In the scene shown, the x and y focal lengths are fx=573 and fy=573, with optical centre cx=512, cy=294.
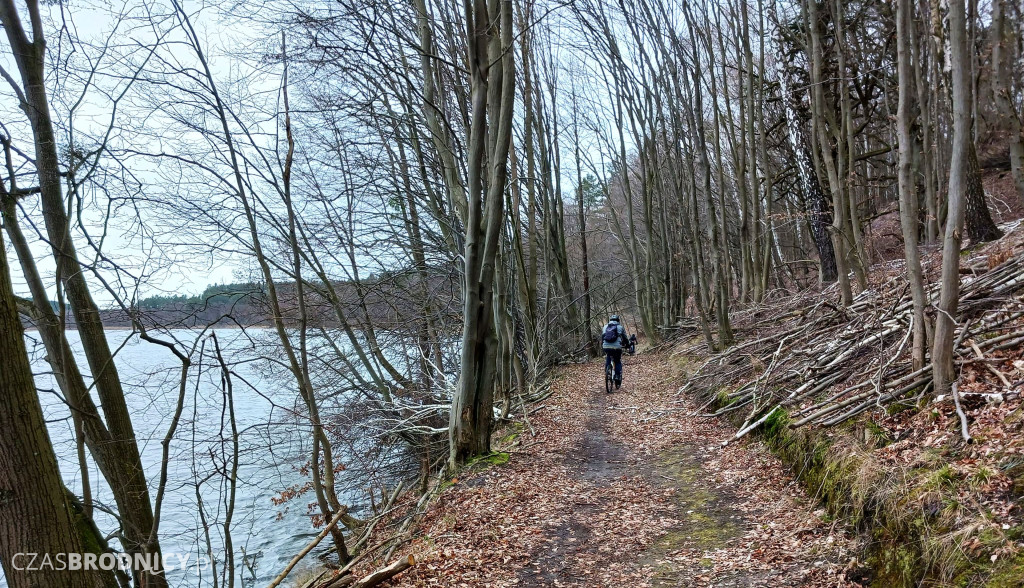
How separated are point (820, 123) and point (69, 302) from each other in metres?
9.93

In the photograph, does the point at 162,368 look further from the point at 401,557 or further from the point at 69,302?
the point at 401,557

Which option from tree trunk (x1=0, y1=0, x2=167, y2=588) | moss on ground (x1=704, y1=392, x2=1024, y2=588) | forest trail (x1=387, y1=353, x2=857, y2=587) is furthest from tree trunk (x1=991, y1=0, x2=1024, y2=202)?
tree trunk (x1=0, y1=0, x2=167, y2=588)

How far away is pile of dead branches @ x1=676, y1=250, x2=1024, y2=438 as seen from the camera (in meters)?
4.77

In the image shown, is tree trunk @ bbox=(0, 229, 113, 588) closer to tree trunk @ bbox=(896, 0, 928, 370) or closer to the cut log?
the cut log

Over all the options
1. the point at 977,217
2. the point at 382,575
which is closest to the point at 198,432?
the point at 382,575

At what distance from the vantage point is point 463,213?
9.64 metres

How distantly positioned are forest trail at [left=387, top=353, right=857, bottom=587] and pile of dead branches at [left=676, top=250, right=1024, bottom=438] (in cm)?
66


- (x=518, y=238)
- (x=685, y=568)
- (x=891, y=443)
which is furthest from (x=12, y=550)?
(x=518, y=238)

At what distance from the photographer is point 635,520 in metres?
5.56

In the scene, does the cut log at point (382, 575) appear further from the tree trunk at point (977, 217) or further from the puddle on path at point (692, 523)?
the tree trunk at point (977, 217)

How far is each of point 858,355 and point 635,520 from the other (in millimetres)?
3025

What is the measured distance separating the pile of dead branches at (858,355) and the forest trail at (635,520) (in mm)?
662

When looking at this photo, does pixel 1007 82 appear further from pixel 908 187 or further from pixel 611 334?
pixel 908 187

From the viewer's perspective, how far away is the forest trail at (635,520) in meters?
4.27
